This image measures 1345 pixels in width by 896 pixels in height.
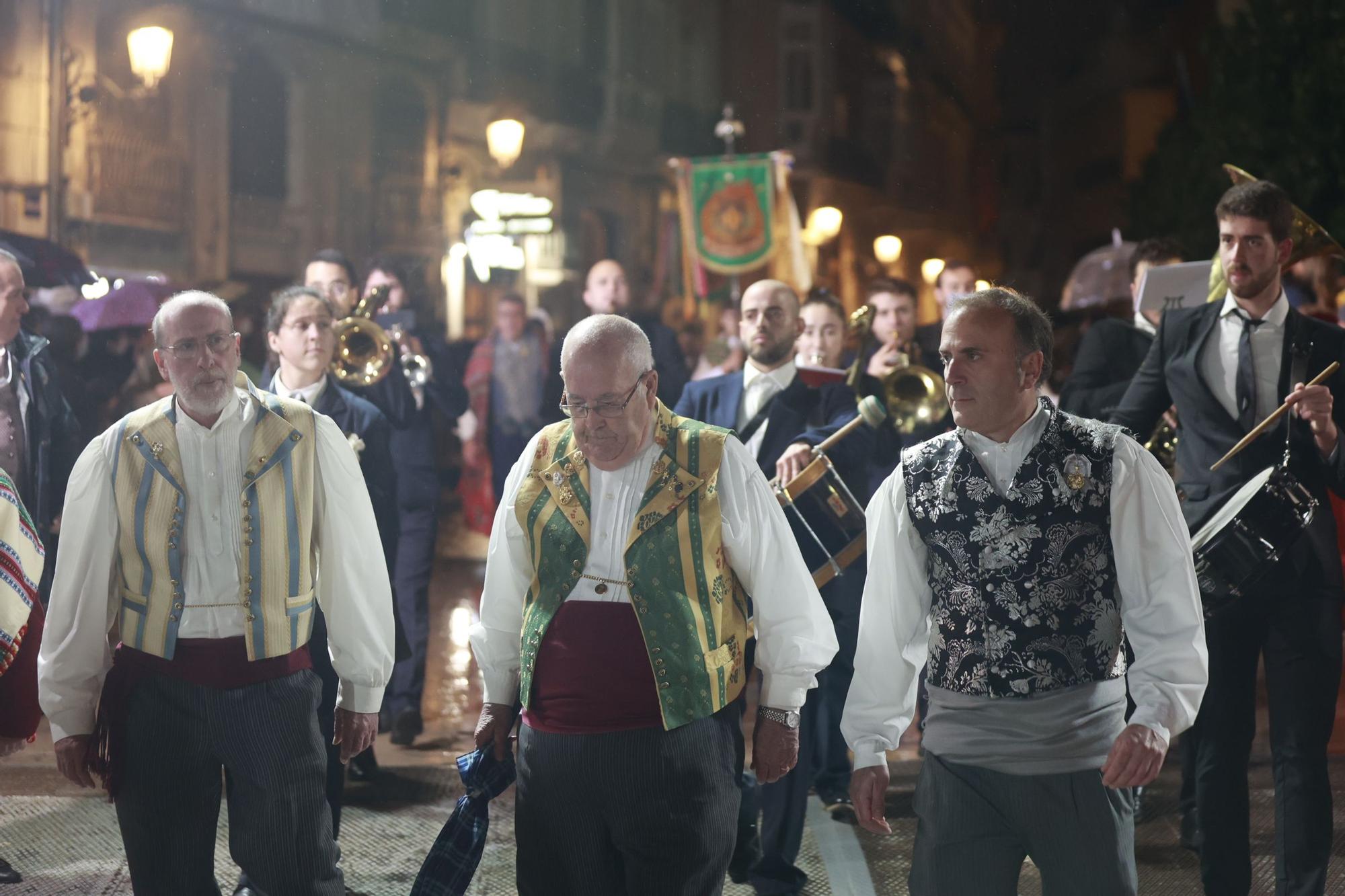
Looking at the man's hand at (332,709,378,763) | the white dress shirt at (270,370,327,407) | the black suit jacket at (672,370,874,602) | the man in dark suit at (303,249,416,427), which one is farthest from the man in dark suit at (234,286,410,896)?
the man's hand at (332,709,378,763)

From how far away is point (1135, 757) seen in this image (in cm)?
268

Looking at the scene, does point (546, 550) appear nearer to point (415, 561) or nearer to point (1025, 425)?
point (1025, 425)

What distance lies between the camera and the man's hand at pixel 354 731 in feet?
11.9

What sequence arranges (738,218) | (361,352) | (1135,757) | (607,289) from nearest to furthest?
(1135,757), (361,352), (607,289), (738,218)

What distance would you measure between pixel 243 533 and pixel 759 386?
2.19m

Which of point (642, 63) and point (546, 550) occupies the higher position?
point (642, 63)

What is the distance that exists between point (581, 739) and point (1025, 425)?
1.13 metres

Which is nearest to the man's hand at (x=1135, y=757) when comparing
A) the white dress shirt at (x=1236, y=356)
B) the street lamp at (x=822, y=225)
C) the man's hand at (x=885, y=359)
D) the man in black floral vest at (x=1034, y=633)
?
the man in black floral vest at (x=1034, y=633)

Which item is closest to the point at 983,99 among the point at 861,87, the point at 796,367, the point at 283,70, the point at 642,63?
the point at 861,87

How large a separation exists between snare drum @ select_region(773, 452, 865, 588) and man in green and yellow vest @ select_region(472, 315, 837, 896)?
1.40 m

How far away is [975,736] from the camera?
2852 millimetres

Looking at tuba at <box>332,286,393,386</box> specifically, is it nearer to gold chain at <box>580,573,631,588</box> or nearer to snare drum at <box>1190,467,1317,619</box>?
gold chain at <box>580,573,631,588</box>

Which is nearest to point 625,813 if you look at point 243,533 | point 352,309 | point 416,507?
point 243,533

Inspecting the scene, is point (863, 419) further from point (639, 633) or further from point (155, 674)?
point (155, 674)
